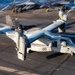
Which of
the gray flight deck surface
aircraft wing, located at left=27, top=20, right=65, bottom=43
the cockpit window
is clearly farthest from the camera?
the cockpit window

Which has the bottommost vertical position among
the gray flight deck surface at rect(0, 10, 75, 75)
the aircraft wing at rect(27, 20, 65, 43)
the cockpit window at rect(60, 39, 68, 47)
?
the gray flight deck surface at rect(0, 10, 75, 75)

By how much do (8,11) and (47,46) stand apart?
2580 cm

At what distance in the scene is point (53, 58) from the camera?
22.4m

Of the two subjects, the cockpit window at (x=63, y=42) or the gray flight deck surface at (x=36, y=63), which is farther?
the cockpit window at (x=63, y=42)

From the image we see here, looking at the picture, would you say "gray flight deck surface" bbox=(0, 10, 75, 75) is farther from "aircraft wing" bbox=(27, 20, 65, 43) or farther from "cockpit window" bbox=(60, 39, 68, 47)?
"aircraft wing" bbox=(27, 20, 65, 43)

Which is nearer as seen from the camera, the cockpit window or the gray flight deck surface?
the gray flight deck surface

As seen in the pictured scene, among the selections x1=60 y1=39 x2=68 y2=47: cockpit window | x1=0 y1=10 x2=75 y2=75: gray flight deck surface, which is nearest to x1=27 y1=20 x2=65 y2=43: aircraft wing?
x1=60 y1=39 x2=68 y2=47: cockpit window

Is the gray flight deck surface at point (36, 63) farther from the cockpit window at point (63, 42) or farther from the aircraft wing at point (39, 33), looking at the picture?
the aircraft wing at point (39, 33)

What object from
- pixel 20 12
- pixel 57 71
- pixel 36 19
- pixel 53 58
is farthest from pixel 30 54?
pixel 20 12

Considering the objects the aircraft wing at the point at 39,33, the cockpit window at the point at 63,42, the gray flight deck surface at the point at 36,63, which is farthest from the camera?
the cockpit window at the point at 63,42

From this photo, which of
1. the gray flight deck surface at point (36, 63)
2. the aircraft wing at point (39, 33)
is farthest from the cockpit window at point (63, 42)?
the aircraft wing at point (39, 33)

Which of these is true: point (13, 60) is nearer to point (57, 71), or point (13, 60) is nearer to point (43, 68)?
point (43, 68)

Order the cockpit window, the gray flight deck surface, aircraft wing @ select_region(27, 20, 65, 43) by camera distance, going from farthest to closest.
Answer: the cockpit window < aircraft wing @ select_region(27, 20, 65, 43) < the gray flight deck surface

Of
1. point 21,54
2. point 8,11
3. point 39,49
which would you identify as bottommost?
point 8,11
